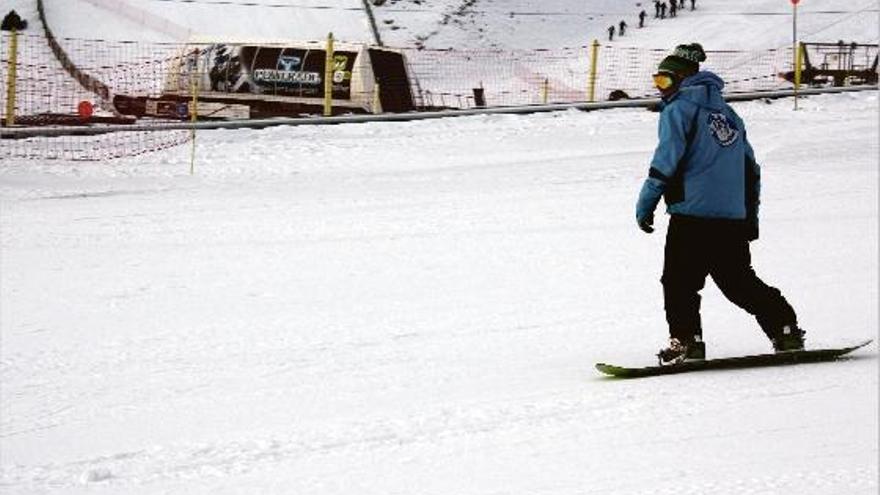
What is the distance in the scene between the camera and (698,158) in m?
5.86

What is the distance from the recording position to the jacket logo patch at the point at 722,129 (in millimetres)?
5852

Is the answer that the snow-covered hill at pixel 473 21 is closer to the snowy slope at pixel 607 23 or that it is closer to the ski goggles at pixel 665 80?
the snowy slope at pixel 607 23

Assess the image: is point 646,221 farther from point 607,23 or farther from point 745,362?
point 607,23

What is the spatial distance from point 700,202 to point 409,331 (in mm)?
2386

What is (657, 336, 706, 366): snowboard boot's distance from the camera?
6.04 metres

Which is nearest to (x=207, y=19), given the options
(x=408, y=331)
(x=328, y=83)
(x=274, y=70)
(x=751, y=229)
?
(x=274, y=70)

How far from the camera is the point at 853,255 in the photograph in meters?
9.66

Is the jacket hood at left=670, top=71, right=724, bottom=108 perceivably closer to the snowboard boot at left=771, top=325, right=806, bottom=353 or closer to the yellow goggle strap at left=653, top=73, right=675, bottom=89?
the yellow goggle strap at left=653, top=73, right=675, bottom=89

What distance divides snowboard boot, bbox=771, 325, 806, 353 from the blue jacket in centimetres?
61

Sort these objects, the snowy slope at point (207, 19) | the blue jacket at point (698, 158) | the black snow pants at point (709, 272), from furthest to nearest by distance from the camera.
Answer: the snowy slope at point (207, 19) → the black snow pants at point (709, 272) → the blue jacket at point (698, 158)

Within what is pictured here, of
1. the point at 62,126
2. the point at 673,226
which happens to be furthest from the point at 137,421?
the point at 62,126

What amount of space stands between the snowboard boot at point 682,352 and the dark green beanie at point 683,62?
1.31 metres

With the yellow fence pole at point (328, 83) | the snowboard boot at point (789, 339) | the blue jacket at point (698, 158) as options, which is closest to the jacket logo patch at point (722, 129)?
the blue jacket at point (698, 158)

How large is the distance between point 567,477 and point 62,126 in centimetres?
1733
